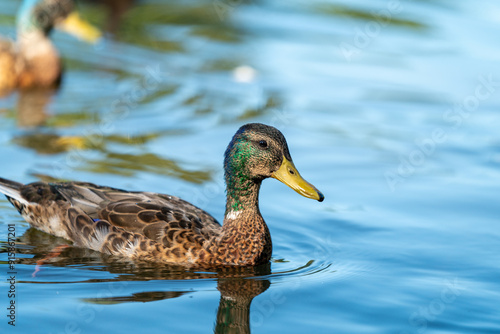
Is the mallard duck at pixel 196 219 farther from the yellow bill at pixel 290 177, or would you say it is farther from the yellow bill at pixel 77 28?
the yellow bill at pixel 77 28

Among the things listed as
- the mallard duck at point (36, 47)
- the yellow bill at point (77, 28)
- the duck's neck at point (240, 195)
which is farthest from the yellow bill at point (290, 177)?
the yellow bill at point (77, 28)

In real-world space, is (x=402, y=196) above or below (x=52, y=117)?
below

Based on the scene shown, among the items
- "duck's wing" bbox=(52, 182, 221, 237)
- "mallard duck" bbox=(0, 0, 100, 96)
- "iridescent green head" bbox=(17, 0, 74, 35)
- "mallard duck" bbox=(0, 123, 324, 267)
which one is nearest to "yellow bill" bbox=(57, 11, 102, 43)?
"mallard duck" bbox=(0, 0, 100, 96)

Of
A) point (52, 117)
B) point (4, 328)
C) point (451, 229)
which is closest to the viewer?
point (4, 328)

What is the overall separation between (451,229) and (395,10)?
10.7 metres

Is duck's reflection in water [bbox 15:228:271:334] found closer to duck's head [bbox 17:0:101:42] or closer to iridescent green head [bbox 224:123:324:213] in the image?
iridescent green head [bbox 224:123:324:213]

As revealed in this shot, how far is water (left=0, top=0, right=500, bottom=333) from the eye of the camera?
6809 mm

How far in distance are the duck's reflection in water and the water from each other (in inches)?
0.9

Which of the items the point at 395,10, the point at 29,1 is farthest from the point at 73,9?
the point at 395,10

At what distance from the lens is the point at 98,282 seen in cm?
704

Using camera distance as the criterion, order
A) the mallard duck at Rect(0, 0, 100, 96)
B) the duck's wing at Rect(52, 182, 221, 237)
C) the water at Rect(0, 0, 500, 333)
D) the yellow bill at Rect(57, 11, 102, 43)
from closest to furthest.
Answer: the water at Rect(0, 0, 500, 333) < the duck's wing at Rect(52, 182, 221, 237) < the mallard duck at Rect(0, 0, 100, 96) < the yellow bill at Rect(57, 11, 102, 43)

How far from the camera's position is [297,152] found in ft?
36.7

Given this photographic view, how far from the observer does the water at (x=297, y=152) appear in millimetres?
6809

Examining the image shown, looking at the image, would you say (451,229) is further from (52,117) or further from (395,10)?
(395,10)
